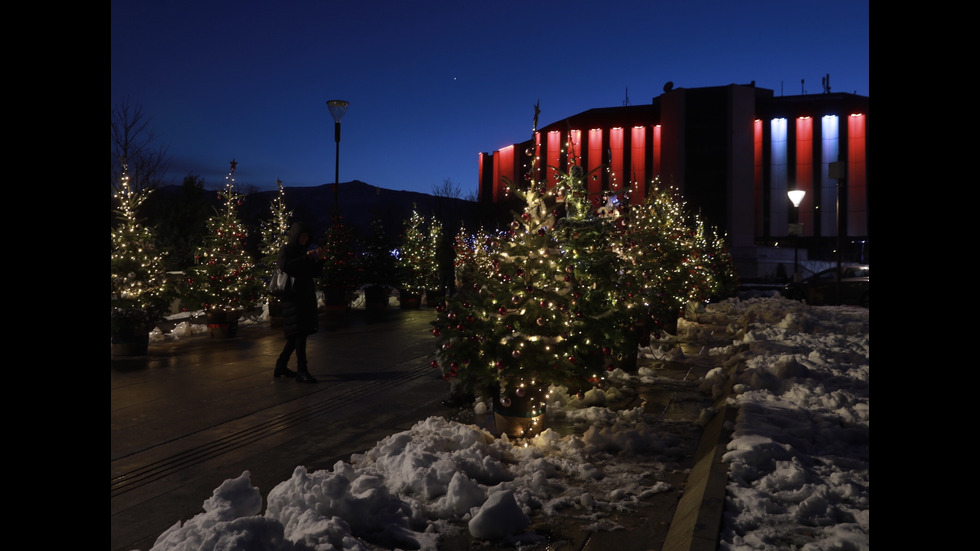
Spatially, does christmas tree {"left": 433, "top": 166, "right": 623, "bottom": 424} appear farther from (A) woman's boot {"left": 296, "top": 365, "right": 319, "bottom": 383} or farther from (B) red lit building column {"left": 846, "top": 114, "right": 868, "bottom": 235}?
(B) red lit building column {"left": 846, "top": 114, "right": 868, "bottom": 235}

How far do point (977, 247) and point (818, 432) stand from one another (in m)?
5.51

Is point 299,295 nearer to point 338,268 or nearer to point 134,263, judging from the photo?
point 134,263

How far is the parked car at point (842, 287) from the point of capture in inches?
931

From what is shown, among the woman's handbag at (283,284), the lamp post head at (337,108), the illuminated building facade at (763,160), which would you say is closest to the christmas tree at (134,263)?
the woman's handbag at (283,284)

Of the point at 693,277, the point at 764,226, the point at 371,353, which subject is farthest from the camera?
the point at 764,226

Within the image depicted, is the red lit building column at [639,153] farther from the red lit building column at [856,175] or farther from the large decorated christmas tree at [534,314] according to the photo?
the large decorated christmas tree at [534,314]

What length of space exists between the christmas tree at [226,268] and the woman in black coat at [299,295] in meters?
5.95

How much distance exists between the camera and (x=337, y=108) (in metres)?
20.5

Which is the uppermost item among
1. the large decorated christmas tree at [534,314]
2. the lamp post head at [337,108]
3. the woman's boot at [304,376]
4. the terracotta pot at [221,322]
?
the lamp post head at [337,108]

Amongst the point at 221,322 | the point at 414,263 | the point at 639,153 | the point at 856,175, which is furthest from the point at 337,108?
the point at 856,175
